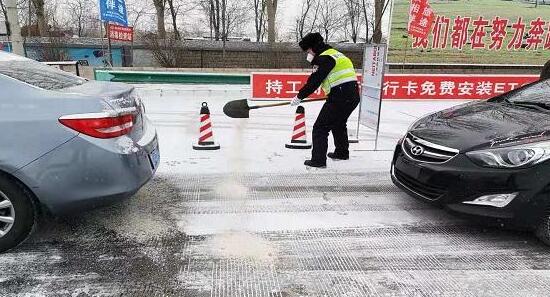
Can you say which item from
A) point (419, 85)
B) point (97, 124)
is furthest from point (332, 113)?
point (419, 85)

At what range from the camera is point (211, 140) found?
6.35 m

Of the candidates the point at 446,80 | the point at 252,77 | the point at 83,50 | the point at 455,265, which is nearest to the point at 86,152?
the point at 455,265

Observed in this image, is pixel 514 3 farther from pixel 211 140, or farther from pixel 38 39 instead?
pixel 38 39

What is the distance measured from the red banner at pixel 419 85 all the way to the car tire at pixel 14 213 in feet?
30.8

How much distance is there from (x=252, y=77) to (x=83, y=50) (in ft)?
40.1

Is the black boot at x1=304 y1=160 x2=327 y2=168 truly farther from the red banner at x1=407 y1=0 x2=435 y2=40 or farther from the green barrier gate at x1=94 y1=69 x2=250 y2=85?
the red banner at x1=407 y1=0 x2=435 y2=40

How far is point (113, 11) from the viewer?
1385cm

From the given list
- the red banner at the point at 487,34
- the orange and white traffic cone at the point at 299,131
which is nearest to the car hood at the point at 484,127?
the orange and white traffic cone at the point at 299,131

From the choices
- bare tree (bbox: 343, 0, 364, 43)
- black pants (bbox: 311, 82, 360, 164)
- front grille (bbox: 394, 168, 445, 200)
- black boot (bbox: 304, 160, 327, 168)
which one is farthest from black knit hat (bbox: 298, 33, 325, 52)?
bare tree (bbox: 343, 0, 364, 43)

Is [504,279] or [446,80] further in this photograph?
[446,80]

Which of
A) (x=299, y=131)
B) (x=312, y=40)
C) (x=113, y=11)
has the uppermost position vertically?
(x=113, y=11)

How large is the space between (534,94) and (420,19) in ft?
29.5

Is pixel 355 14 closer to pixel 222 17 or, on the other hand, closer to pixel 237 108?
pixel 222 17

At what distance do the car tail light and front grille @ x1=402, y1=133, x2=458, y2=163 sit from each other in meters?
2.36
